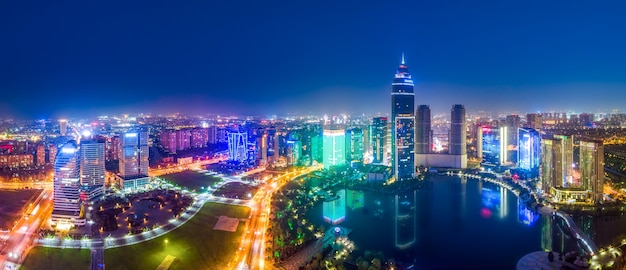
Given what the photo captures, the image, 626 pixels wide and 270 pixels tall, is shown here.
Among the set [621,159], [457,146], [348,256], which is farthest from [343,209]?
[621,159]

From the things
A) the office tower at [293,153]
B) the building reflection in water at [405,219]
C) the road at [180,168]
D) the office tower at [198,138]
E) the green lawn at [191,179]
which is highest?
the office tower at [198,138]

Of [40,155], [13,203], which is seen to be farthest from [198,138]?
[13,203]

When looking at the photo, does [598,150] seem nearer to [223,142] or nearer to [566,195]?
[566,195]

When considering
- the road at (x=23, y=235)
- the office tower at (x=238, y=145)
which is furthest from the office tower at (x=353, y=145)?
the road at (x=23, y=235)

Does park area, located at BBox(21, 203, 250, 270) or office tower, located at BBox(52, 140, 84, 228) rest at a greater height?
office tower, located at BBox(52, 140, 84, 228)

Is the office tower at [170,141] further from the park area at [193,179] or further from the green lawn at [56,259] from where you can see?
the green lawn at [56,259]

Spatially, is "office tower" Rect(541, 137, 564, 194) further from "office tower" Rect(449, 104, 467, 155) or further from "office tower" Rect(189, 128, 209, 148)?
"office tower" Rect(189, 128, 209, 148)

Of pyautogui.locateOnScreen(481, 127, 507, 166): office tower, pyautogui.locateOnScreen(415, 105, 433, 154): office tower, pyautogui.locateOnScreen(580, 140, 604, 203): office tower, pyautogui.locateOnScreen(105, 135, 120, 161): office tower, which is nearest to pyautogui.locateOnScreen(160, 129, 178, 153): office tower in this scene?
pyautogui.locateOnScreen(105, 135, 120, 161): office tower
